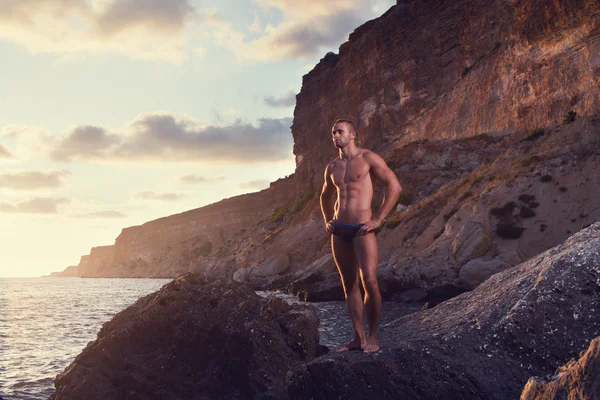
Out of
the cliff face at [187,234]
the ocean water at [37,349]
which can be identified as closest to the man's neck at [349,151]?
the ocean water at [37,349]

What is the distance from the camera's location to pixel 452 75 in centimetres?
6775

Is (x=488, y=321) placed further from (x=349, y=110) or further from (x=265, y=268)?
(x=349, y=110)

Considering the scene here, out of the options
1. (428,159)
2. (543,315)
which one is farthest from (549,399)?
(428,159)

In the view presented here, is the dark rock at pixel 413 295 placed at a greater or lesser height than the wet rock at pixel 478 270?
lesser

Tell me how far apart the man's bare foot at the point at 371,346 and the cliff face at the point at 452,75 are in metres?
35.4

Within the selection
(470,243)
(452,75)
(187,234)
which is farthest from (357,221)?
(187,234)

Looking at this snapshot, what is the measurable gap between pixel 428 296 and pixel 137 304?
65.3ft

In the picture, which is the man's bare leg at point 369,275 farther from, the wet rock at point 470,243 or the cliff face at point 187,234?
the cliff face at point 187,234

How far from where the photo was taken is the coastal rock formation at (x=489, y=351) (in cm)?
631

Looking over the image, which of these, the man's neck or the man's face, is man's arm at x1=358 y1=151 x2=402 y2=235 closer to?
the man's neck

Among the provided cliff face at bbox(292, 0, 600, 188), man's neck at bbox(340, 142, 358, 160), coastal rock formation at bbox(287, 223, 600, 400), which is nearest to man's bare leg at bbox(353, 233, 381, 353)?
coastal rock formation at bbox(287, 223, 600, 400)

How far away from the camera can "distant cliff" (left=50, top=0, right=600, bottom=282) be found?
2970 centimetres

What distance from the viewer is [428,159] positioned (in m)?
54.1

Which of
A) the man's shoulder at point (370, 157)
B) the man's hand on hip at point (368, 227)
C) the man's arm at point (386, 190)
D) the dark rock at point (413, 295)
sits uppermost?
the man's shoulder at point (370, 157)
